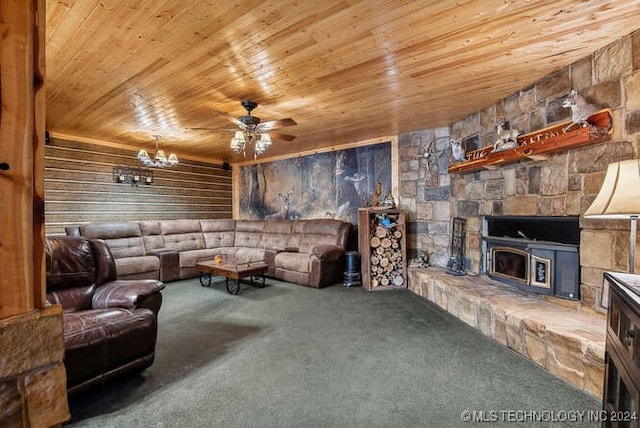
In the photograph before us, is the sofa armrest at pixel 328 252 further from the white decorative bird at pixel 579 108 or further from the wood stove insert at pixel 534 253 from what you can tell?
the white decorative bird at pixel 579 108

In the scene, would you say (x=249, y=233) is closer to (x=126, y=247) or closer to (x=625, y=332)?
(x=126, y=247)

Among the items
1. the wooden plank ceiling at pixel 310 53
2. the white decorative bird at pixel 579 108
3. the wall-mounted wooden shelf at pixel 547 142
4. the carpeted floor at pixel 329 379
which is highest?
the wooden plank ceiling at pixel 310 53

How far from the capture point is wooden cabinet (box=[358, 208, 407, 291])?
427cm

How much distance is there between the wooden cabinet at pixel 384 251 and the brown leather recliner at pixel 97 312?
9.23ft

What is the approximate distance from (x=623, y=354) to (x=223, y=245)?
593 cm

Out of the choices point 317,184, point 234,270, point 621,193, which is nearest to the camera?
point 621,193

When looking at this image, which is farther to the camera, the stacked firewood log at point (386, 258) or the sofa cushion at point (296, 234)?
the sofa cushion at point (296, 234)

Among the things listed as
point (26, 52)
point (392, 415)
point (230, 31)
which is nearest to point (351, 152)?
point (230, 31)

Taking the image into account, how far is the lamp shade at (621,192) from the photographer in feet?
4.33

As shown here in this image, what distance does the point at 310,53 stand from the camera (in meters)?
2.19

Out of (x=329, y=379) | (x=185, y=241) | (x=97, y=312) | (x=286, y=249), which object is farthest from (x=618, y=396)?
(x=185, y=241)

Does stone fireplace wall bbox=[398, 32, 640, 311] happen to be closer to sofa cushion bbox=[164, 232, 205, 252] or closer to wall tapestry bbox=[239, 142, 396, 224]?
wall tapestry bbox=[239, 142, 396, 224]

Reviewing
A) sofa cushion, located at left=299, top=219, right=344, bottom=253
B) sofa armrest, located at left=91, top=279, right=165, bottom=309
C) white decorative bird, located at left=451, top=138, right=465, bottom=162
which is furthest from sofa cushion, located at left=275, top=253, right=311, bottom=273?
white decorative bird, located at left=451, top=138, right=465, bottom=162

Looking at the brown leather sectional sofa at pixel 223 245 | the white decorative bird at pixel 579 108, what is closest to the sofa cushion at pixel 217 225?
the brown leather sectional sofa at pixel 223 245
